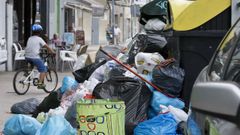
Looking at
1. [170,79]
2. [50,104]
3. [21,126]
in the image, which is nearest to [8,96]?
[50,104]

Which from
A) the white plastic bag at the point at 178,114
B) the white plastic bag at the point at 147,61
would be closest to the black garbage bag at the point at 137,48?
the white plastic bag at the point at 147,61

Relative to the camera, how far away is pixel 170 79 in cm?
654

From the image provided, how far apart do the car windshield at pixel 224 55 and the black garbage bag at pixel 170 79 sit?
350 centimetres

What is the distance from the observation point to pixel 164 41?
8.38 meters

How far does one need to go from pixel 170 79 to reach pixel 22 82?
18.7 feet

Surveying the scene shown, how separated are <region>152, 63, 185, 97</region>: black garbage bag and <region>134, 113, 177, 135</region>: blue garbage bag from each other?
75cm

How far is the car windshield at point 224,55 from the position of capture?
8.77 ft

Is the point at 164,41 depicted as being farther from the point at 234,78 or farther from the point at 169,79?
Answer: the point at 234,78

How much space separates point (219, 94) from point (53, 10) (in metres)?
19.6

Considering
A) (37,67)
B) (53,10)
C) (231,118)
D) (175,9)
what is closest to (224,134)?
(231,118)

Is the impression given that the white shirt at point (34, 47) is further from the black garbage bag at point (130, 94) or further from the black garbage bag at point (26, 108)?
the black garbage bag at point (130, 94)

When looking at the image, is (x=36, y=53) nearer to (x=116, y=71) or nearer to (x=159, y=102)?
(x=116, y=71)

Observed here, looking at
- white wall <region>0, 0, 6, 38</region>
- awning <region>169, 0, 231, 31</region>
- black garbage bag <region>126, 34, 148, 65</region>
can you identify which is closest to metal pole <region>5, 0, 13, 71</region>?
white wall <region>0, 0, 6, 38</region>

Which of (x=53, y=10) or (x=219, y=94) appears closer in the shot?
(x=219, y=94)
